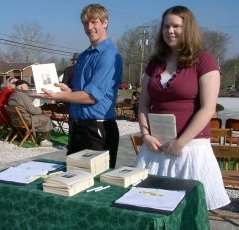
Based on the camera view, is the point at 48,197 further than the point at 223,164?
No

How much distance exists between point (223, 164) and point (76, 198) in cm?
364

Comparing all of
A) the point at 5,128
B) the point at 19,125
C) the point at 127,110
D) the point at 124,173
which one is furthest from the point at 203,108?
the point at 127,110

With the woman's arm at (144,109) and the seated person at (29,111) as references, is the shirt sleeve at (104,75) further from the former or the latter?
the seated person at (29,111)

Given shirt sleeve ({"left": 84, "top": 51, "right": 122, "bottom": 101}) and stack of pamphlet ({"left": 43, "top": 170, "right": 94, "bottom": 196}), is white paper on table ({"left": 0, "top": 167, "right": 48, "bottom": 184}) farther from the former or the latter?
shirt sleeve ({"left": 84, "top": 51, "right": 122, "bottom": 101})

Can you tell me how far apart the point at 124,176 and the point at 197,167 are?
52cm

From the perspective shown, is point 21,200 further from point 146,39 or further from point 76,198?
point 146,39

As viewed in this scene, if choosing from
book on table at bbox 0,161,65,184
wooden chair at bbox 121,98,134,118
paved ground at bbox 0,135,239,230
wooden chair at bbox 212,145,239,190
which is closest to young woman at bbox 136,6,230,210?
book on table at bbox 0,161,65,184

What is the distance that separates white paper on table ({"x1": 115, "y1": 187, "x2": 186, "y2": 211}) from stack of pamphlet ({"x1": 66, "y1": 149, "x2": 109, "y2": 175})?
13.4 inches

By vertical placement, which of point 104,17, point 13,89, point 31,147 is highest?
point 104,17

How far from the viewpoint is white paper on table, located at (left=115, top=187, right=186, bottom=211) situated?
202cm

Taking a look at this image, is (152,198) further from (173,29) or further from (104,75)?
(104,75)

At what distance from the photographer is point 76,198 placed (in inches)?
84.7

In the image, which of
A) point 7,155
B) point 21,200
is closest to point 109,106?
point 21,200

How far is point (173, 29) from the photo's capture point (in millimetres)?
2617
